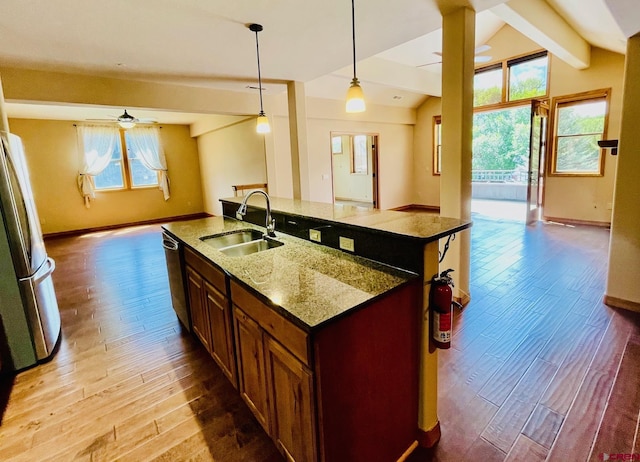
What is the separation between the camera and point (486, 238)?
18.4 ft

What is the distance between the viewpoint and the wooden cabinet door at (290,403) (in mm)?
1262

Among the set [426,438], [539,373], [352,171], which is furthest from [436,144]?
[426,438]

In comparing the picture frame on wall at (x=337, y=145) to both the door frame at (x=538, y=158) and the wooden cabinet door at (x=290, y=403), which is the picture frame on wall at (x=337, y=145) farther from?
the wooden cabinet door at (x=290, y=403)

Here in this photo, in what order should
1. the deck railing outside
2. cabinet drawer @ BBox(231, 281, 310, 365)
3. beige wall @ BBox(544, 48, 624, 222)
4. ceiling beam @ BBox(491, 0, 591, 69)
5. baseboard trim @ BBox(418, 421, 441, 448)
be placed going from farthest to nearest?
the deck railing outside
beige wall @ BBox(544, 48, 624, 222)
ceiling beam @ BBox(491, 0, 591, 69)
baseboard trim @ BBox(418, 421, 441, 448)
cabinet drawer @ BBox(231, 281, 310, 365)

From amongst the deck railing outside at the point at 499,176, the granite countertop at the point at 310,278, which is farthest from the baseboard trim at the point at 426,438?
the deck railing outside at the point at 499,176

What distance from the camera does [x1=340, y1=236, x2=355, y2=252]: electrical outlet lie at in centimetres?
194

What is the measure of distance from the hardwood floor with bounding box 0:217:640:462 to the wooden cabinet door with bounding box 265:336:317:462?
0.31 meters

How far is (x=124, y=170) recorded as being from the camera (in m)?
8.26

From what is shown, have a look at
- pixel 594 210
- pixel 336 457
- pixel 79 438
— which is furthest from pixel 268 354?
pixel 594 210

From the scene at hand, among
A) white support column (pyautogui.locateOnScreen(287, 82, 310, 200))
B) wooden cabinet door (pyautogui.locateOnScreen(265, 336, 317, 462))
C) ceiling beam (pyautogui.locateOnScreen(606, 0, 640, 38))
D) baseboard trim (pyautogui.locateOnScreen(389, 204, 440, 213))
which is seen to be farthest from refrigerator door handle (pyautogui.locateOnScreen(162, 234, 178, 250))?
baseboard trim (pyautogui.locateOnScreen(389, 204, 440, 213))

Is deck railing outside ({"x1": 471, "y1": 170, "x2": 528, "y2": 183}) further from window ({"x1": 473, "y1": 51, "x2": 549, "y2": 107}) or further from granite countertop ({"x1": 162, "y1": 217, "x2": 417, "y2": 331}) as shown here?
granite countertop ({"x1": 162, "y1": 217, "x2": 417, "y2": 331})

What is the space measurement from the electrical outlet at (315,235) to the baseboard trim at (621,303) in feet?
9.63

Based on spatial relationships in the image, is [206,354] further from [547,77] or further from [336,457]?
[547,77]

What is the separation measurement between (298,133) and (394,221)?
3.48 metres
